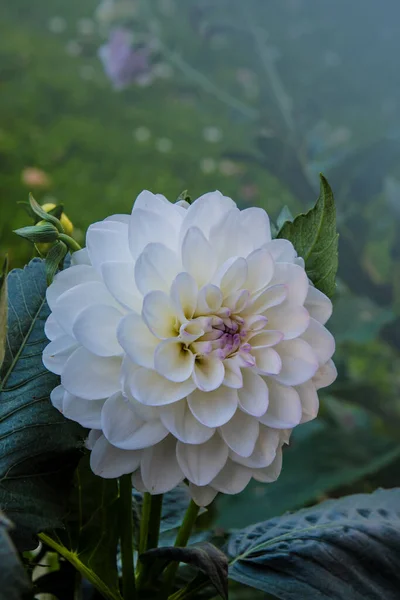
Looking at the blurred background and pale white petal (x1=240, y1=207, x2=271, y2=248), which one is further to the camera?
the blurred background

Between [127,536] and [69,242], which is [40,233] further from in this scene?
[127,536]

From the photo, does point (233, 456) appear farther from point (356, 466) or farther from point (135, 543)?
point (356, 466)

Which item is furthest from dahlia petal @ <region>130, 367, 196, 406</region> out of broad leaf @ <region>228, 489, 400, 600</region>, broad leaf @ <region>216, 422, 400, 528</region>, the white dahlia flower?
broad leaf @ <region>216, 422, 400, 528</region>

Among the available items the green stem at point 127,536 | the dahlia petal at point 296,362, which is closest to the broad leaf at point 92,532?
the green stem at point 127,536

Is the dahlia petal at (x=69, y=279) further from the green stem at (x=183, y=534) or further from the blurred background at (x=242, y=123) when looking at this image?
the blurred background at (x=242, y=123)

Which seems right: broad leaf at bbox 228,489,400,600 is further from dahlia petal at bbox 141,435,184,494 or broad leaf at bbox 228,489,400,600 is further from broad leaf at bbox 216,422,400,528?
broad leaf at bbox 216,422,400,528

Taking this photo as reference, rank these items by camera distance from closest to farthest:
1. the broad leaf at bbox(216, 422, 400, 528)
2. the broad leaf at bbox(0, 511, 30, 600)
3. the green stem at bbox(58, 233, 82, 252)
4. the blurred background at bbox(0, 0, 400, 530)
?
the broad leaf at bbox(0, 511, 30, 600) < the green stem at bbox(58, 233, 82, 252) < the broad leaf at bbox(216, 422, 400, 528) < the blurred background at bbox(0, 0, 400, 530)
